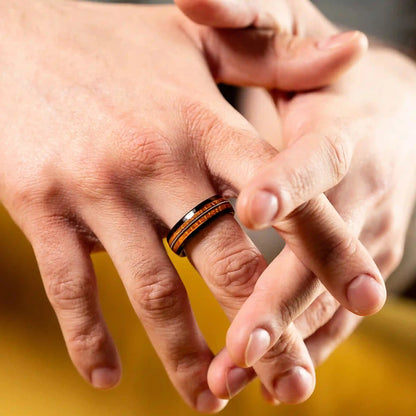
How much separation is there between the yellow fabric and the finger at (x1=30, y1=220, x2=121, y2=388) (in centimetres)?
17

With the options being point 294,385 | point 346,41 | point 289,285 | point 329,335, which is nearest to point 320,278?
point 289,285

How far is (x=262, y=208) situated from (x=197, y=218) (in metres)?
0.15

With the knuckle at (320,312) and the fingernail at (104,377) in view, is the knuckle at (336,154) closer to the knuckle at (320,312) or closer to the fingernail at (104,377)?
the knuckle at (320,312)

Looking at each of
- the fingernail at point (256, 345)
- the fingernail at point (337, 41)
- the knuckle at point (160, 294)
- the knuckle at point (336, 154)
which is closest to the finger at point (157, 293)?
the knuckle at point (160, 294)

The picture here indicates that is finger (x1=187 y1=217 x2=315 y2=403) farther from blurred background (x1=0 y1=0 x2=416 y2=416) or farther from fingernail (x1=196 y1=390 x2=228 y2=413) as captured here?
blurred background (x1=0 y1=0 x2=416 y2=416)

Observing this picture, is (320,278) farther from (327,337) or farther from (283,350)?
(327,337)

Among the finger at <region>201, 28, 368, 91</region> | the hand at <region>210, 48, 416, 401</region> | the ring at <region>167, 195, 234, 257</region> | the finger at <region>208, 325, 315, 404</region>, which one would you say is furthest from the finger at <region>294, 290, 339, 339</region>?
the finger at <region>201, 28, 368, 91</region>

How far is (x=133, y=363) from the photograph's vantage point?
0.85 meters

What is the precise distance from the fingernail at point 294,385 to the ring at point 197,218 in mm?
189

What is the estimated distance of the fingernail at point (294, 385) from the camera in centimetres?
60

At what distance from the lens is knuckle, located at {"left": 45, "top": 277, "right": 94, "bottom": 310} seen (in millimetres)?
632

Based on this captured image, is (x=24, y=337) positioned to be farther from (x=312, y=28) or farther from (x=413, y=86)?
(x=413, y=86)

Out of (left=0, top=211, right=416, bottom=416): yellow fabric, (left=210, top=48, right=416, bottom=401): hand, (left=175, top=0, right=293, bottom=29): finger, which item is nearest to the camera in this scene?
(left=210, top=48, right=416, bottom=401): hand

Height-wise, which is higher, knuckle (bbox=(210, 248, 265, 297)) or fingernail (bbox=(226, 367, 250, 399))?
knuckle (bbox=(210, 248, 265, 297))
